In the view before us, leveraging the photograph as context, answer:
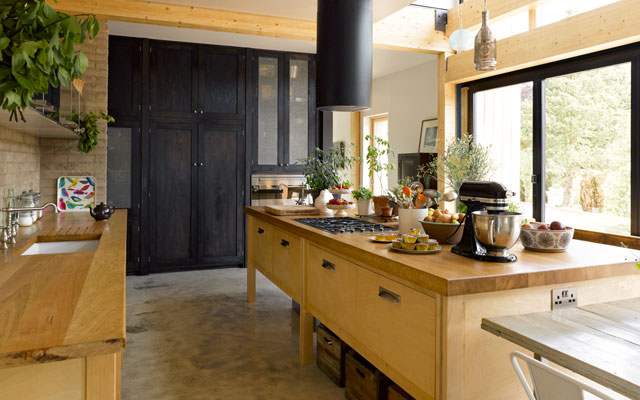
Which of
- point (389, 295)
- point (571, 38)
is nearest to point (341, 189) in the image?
point (389, 295)

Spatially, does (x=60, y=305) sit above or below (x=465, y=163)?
below

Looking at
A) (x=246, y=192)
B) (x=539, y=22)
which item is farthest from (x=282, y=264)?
(x=539, y=22)

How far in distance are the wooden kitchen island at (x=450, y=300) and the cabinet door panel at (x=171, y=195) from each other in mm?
4139

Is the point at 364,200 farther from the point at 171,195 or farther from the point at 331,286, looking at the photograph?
the point at 171,195

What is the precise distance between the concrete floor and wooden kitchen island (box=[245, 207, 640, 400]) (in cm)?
71

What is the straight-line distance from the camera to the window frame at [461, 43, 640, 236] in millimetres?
4336

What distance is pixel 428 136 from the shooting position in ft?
25.1

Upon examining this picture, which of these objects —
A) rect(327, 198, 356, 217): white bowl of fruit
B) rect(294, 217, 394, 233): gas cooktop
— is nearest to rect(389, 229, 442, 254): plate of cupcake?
rect(294, 217, 394, 233): gas cooktop

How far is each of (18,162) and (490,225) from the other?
3.76 metres

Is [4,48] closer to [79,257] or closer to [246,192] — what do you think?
[79,257]

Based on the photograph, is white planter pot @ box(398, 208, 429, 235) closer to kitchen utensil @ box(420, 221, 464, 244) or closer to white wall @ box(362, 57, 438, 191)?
kitchen utensil @ box(420, 221, 464, 244)

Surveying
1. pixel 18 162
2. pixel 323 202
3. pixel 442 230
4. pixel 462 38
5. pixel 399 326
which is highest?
pixel 462 38

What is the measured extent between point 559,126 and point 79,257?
A: 465 centimetres

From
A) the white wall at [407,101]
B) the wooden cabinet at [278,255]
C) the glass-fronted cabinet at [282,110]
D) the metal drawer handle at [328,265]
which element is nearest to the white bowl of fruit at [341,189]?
the wooden cabinet at [278,255]
